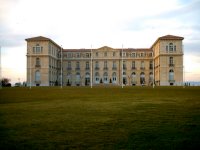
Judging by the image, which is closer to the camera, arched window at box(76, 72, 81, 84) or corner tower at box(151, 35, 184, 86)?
corner tower at box(151, 35, 184, 86)

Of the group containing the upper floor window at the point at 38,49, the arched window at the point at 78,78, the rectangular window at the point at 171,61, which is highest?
the upper floor window at the point at 38,49

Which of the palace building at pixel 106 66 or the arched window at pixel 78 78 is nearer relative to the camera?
the palace building at pixel 106 66

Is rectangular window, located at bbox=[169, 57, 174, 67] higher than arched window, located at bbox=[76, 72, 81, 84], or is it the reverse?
rectangular window, located at bbox=[169, 57, 174, 67]

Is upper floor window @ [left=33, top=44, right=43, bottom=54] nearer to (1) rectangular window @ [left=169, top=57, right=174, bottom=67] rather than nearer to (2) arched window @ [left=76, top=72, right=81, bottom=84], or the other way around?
(2) arched window @ [left=76, top=72, right=81, bottom=84]

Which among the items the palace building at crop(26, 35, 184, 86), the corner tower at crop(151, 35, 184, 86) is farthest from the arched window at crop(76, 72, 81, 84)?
the corner tower at crop(151, 35, 184, 86)

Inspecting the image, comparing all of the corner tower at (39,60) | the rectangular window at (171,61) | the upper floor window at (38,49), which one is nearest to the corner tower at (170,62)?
the rectangular window at (171,61)

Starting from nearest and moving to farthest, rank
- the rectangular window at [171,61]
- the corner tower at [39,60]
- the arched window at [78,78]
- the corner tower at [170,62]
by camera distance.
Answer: the corner tower at [170,62], the corner tower at [39,60], the rectangular window at [171,61], the arched window at [78,78]

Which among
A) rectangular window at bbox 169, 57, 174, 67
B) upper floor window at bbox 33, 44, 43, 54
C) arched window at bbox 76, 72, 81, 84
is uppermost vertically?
upper floor window at bbox 33, 44, 43, 54

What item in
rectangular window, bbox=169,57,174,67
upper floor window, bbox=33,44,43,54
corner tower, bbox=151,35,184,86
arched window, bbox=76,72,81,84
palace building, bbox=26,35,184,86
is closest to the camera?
corner tower, bbox=151,35,184,86

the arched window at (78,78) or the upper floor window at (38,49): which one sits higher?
the upper floor window at (38,49)

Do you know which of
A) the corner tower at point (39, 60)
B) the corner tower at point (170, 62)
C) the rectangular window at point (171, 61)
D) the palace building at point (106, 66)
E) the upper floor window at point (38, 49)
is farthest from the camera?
the palace building at point (106, 66)

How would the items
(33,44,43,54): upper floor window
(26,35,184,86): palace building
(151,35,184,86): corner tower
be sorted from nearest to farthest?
(151,35,184,86): corner tower < (33,44,43,54): upper floor window < (26,35,184,86): palace building

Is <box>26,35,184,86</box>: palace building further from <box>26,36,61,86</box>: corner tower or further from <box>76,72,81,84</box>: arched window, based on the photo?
<box>26,36,61,86</box>: corner tower

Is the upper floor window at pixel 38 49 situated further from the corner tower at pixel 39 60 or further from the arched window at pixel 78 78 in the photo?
the arched window at pixel 78 78
